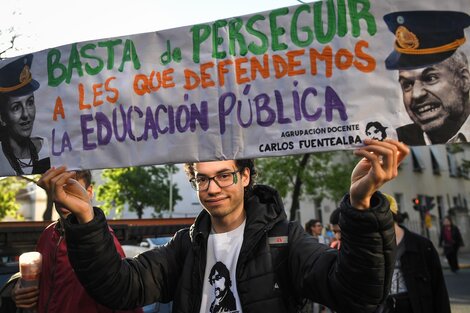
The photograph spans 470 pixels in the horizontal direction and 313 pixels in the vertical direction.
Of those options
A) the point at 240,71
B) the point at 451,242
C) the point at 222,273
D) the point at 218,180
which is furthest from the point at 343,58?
the point at 451,242

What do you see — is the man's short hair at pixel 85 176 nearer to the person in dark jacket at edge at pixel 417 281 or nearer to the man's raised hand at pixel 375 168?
the man's raised hand at pixel 375 168

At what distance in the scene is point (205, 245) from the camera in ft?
7.91

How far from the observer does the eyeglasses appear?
7.84 feet

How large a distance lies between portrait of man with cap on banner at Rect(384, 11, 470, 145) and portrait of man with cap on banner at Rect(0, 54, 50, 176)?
187 cm

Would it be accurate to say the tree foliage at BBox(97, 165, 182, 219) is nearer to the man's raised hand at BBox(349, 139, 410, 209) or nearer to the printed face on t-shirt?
the printed face on t-shirt

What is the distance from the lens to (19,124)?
9.51ft

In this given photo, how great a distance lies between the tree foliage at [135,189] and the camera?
34.8 m

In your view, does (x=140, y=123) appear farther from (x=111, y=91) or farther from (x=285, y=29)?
(x=285, y=29)

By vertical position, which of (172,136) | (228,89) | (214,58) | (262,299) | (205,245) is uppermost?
(214,58)

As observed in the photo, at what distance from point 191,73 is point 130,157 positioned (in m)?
0.53

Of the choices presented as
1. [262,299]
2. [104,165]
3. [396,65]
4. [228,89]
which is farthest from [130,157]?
[396,65]

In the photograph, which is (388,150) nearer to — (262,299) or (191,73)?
(262,299)

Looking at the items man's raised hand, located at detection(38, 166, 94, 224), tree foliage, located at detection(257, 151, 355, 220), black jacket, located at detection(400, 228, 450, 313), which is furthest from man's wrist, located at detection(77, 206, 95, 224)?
tree foliage, located at detection(257, 151, 355, 220)

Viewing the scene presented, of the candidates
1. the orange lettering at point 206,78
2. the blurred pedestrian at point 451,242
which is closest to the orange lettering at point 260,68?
the orange lettering at point 206,78
